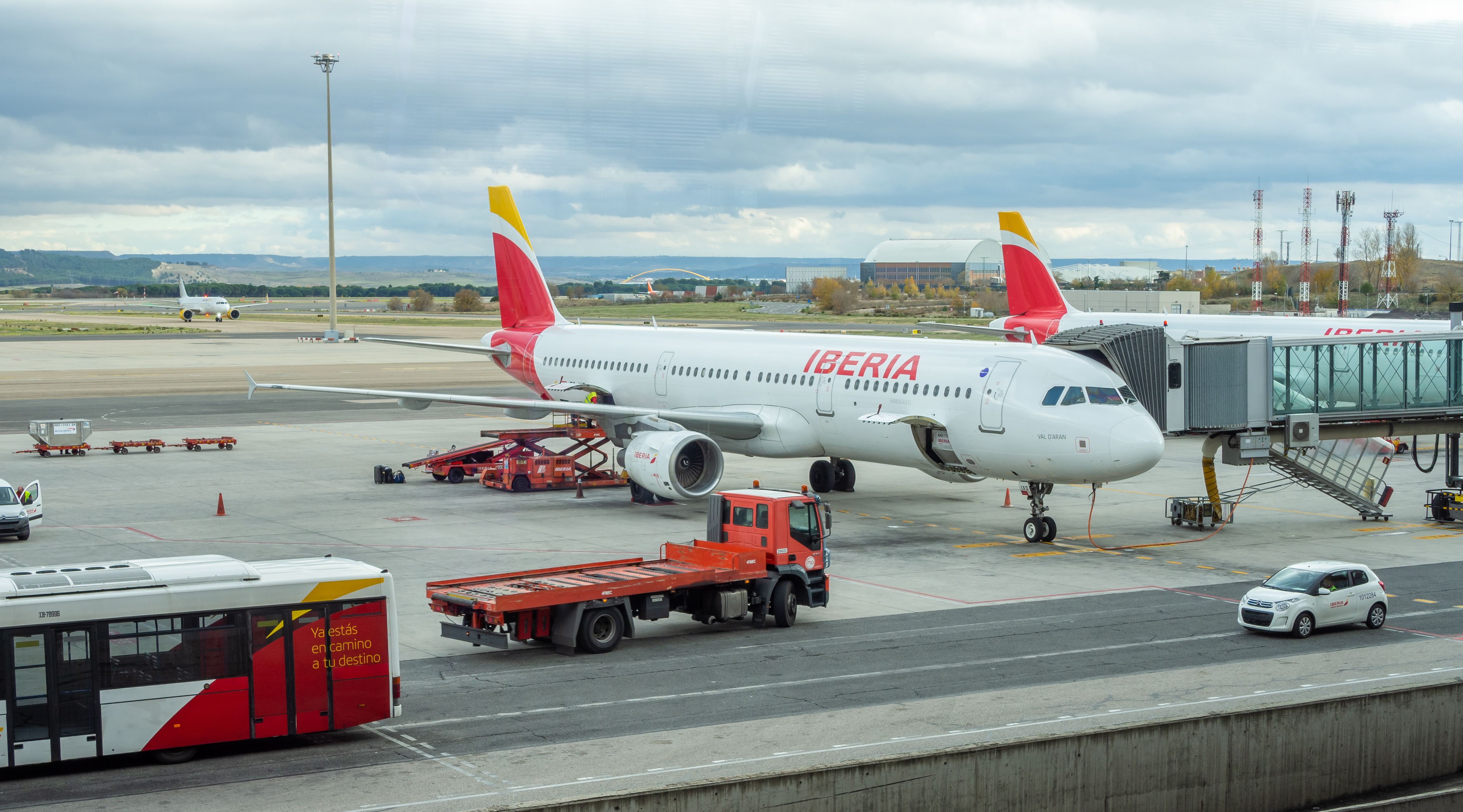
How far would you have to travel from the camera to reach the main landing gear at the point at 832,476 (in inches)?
1750

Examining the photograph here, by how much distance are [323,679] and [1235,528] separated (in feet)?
92.3

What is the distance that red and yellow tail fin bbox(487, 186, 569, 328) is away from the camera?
2184 inches

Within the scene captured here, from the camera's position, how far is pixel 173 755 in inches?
707

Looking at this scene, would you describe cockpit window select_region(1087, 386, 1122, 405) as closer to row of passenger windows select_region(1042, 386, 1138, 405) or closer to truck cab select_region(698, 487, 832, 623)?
row of passenger windows select_region(1042, 386, 1138, 405)

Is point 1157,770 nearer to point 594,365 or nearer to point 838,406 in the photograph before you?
point 838,406

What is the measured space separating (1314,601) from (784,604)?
10.1 m

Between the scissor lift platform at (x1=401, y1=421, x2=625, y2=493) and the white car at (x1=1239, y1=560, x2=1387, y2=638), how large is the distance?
23.5 m

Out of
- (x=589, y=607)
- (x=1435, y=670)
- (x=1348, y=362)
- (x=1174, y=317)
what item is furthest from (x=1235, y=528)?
(x=1174, y=317)

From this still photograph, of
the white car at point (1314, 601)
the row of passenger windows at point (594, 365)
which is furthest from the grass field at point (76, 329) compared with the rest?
the white car at point (1314, 601)

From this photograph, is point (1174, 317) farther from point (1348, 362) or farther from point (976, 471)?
point (976, 471)

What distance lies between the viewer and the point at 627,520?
39.1 meters

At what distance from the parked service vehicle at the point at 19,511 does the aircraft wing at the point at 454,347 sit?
10.9m

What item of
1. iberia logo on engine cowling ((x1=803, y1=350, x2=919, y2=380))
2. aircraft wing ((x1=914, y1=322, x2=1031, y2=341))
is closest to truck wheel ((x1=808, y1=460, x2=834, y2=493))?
iberia logo on engine cowling ((x1=803, y1=350, x2=919, y2=380))

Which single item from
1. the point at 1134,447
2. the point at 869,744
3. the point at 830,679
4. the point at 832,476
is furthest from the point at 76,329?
the point at 869,744
